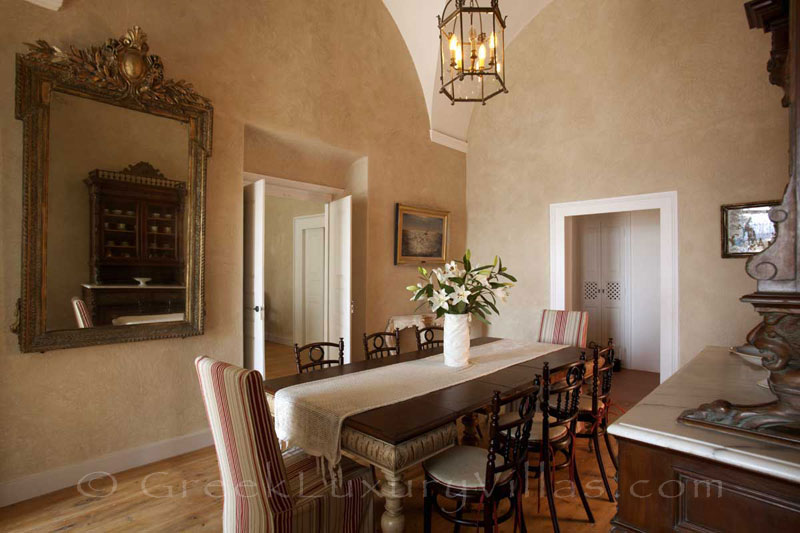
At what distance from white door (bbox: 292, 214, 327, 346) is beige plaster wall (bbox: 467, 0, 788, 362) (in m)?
2.59

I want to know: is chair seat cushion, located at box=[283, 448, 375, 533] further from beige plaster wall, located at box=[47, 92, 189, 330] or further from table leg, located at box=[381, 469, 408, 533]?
beige plaster wall, located at box=[47, 92, 189, 330]

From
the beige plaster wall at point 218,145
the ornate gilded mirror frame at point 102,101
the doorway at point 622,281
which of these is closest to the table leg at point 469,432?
the beige plaster wall at point 218,145

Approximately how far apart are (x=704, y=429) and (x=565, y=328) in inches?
114

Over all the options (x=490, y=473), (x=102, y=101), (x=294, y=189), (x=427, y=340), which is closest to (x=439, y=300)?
(x=490, y=473)

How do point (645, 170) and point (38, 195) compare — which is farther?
point (645, 170)

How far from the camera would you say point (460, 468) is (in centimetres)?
189

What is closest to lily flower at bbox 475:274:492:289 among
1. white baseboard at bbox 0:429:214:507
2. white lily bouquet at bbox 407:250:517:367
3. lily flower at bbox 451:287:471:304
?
white lily bouquet at bbox 407:250:517:367

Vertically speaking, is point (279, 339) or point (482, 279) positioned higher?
point (482, 279)

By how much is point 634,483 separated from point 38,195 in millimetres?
3327

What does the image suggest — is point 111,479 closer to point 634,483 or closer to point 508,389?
point 508,389

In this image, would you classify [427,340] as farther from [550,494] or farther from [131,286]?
[131,286]

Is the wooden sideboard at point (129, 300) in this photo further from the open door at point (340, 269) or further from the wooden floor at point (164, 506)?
the open door at point (340, 269)

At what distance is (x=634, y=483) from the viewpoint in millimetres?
1128

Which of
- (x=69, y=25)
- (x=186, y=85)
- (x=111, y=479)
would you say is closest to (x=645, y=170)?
(x=186, y=85)
